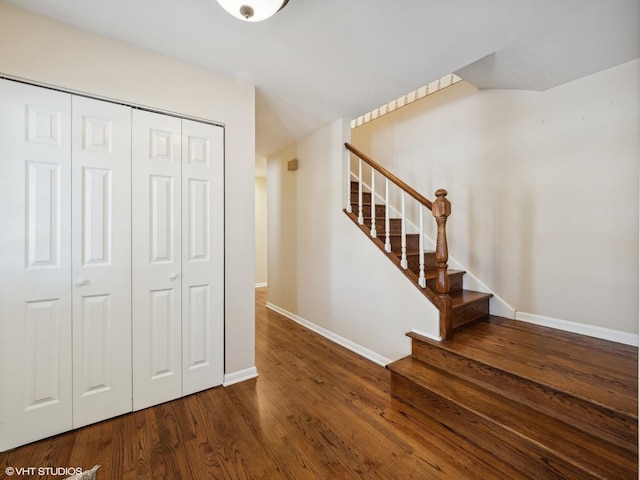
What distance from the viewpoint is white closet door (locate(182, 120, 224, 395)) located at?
6.33 ft

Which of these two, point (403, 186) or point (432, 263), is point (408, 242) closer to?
point (432, 263)

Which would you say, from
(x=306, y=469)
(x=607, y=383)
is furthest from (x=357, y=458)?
(x=607, y=383)

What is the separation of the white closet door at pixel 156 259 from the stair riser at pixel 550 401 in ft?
6.24

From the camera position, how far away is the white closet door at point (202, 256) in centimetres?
193

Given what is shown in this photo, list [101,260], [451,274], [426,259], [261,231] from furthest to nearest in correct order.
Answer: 1. [261,231]
2. [426,259]
3. [451,274]
4. [101,260]

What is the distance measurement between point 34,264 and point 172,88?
1.38 metres

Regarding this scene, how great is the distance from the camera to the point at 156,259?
1.83 meters

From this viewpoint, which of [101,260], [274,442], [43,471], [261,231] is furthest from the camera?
[261,231]

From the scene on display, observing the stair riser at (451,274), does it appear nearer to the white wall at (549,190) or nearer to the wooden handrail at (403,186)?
the white wall at (549,190)

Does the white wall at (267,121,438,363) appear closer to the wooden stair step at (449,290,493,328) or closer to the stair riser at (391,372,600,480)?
the wooden stair step at (449,290,493,328)

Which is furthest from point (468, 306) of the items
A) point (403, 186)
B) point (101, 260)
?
point (101, 260)

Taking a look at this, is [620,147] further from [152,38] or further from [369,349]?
[152,38]

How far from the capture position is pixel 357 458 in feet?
4.65

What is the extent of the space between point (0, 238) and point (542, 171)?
3762mm
